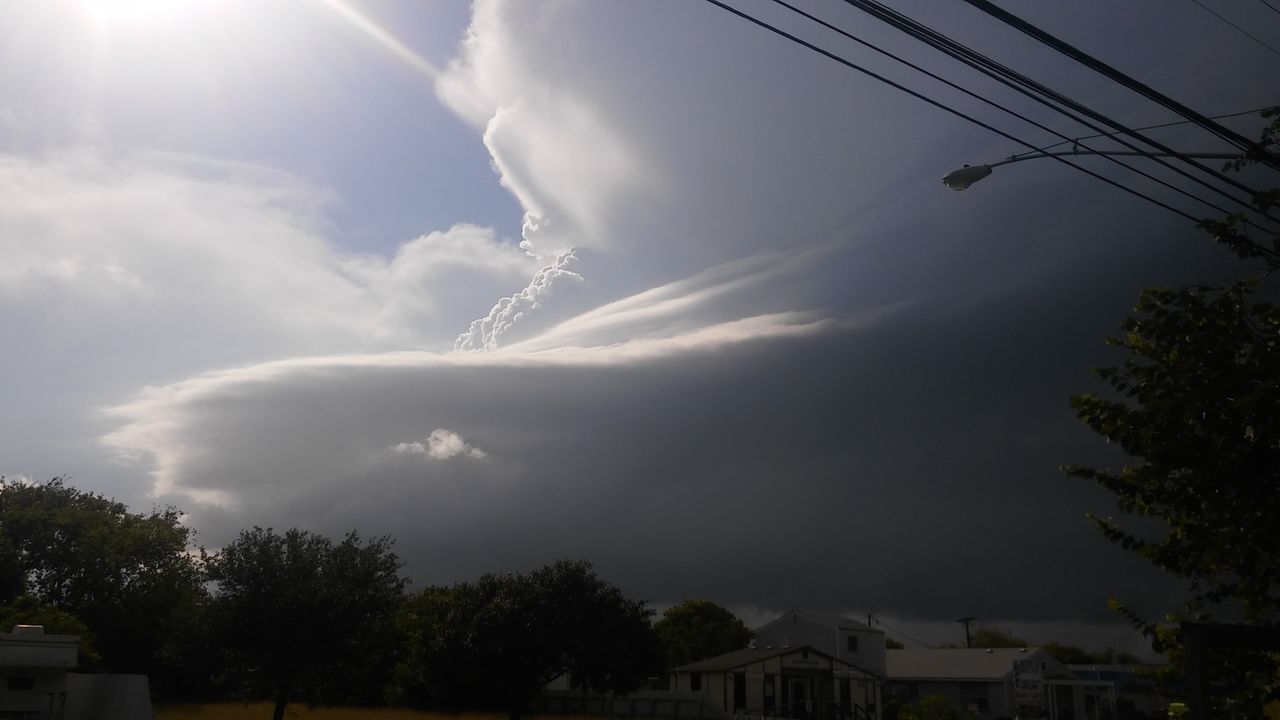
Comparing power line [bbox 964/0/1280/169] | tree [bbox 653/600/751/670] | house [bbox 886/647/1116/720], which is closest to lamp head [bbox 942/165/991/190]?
power line [bbox 964/0/1280/169]

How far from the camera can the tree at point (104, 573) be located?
202 ft

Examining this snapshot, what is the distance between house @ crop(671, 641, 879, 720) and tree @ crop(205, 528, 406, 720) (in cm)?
2266

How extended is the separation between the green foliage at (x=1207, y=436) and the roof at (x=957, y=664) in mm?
57264

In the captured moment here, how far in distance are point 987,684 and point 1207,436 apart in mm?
60642

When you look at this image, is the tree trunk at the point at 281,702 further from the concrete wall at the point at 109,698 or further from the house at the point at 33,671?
the house at the point at 33,671

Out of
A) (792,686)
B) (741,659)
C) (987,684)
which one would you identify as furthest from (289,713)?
(987,684)

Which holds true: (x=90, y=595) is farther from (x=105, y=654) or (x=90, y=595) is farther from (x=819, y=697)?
(x=819, y=697)

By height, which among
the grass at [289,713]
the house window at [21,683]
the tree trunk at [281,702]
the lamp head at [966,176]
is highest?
the lamp head at [966,176]

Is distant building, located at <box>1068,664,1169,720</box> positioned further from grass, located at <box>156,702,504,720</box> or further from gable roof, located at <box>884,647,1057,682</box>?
grass, located at <box>156,702,504,720</box>

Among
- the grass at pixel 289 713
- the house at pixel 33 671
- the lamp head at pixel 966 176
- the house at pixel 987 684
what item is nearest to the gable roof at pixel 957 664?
the house at pixel 987 684

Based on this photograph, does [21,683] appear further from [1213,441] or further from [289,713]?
[1213,441]

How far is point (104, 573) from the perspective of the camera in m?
63.9

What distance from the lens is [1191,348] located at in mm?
10336

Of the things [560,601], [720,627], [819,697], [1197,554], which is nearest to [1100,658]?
[720,627]
